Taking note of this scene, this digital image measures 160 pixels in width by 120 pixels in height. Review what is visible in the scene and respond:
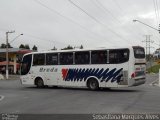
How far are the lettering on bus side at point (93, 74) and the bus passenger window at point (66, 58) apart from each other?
0.56 meters

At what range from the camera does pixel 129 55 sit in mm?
24375

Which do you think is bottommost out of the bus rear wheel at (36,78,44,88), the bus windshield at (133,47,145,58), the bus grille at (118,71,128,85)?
the bus rear wheel at (36,78,44,88)

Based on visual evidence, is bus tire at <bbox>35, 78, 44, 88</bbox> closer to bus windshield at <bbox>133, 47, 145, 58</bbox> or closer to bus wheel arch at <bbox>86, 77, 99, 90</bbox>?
bus wheel arch at <bbox>86, 77, 99, 90</bbox>

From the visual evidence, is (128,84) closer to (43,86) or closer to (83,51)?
(83,51)

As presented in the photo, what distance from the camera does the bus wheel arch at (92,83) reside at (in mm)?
26297

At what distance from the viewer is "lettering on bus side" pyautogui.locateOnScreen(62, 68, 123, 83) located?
82.2ft

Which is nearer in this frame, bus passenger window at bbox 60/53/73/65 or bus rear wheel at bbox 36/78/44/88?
bus passenger window at bbox 60/53/73/65

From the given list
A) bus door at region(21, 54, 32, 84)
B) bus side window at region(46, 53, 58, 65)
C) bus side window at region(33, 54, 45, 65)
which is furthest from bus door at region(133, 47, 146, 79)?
bus door at region(21, 54, 32, 84)

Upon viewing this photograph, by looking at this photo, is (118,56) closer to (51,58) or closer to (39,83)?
(51,58)

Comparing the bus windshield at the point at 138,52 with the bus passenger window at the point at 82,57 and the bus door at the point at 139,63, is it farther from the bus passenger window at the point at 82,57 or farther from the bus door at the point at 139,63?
the bus passenger window at the point at 82,57

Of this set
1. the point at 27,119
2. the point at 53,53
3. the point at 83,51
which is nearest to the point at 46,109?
the point at 27,119

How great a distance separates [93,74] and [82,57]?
4.79ft

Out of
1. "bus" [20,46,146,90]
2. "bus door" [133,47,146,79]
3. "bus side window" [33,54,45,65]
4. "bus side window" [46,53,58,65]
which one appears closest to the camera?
"bus" [20,46,146,90]

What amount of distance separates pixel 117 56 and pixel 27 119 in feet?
44.1
